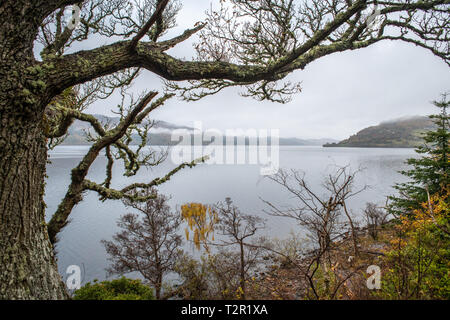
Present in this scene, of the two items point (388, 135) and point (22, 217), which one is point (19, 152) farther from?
point (388, 135)

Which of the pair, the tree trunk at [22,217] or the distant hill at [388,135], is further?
the distant hill at [388,135]

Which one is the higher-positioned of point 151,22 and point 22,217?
point 151,22

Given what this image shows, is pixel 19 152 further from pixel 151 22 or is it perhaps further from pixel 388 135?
pixel 388 135

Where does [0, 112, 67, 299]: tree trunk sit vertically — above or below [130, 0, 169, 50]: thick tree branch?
below

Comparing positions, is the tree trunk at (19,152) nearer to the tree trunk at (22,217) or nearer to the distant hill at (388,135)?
the tree trunk at (22,217)

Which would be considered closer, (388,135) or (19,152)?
(19,152)

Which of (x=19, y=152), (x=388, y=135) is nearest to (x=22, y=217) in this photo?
(x=19, y=152)

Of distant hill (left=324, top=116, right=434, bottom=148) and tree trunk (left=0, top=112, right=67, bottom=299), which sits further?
distant hill (left=324, top=116, right=434, bottom=148)

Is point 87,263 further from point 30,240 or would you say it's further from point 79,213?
point 30,240

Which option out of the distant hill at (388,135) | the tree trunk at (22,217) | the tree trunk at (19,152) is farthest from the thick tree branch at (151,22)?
the distant hill at (388,135)

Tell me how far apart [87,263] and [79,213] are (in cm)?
1061

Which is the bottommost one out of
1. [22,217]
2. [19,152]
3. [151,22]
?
[22,217]

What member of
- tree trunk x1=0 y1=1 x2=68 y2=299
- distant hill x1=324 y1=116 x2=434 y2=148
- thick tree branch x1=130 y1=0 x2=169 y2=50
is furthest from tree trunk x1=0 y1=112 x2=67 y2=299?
distant hill x1=324 y1=116 x2=434 y2=148

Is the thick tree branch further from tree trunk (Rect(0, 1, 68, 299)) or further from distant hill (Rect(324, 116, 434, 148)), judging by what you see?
distant hill (Rect(324, 116, 434, 148))
